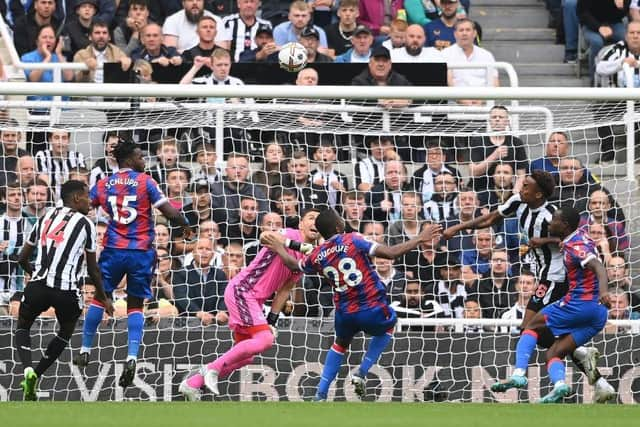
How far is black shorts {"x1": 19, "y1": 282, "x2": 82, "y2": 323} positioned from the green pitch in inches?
69.6

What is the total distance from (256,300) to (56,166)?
3199mm

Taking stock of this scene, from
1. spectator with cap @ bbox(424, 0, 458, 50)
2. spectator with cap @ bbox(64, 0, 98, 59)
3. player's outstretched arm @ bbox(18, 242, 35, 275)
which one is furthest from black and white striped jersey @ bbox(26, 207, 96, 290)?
spectator with cap @ bbox(424, 0, 458, 50)

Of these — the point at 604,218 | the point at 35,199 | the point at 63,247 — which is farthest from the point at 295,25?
the point at 63,247

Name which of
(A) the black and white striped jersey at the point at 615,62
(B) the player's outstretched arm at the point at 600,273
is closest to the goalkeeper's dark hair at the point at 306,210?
(B) the player's outstretched arm at the point at 600,273

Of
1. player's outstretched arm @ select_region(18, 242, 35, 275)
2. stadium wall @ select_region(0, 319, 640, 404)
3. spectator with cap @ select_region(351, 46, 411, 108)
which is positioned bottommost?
stadium wall @ select_region(0, 319, 640, 404)

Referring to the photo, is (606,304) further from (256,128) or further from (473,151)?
(256,128)

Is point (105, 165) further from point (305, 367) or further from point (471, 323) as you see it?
point (471, 323)

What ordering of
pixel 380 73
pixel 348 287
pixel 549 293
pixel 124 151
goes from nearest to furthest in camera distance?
pixel 348 287 → pixel 549 293 → pixel 124 151 → pixel 380 73

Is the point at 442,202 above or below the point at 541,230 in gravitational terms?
above

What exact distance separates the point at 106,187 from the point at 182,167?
232 cm

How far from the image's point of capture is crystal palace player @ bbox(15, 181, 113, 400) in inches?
529

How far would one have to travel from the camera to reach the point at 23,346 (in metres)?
13.4

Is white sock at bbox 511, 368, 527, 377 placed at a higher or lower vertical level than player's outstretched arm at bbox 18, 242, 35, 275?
lower

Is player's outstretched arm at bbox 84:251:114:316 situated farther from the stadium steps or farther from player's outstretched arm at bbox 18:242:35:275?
the stadium steps
